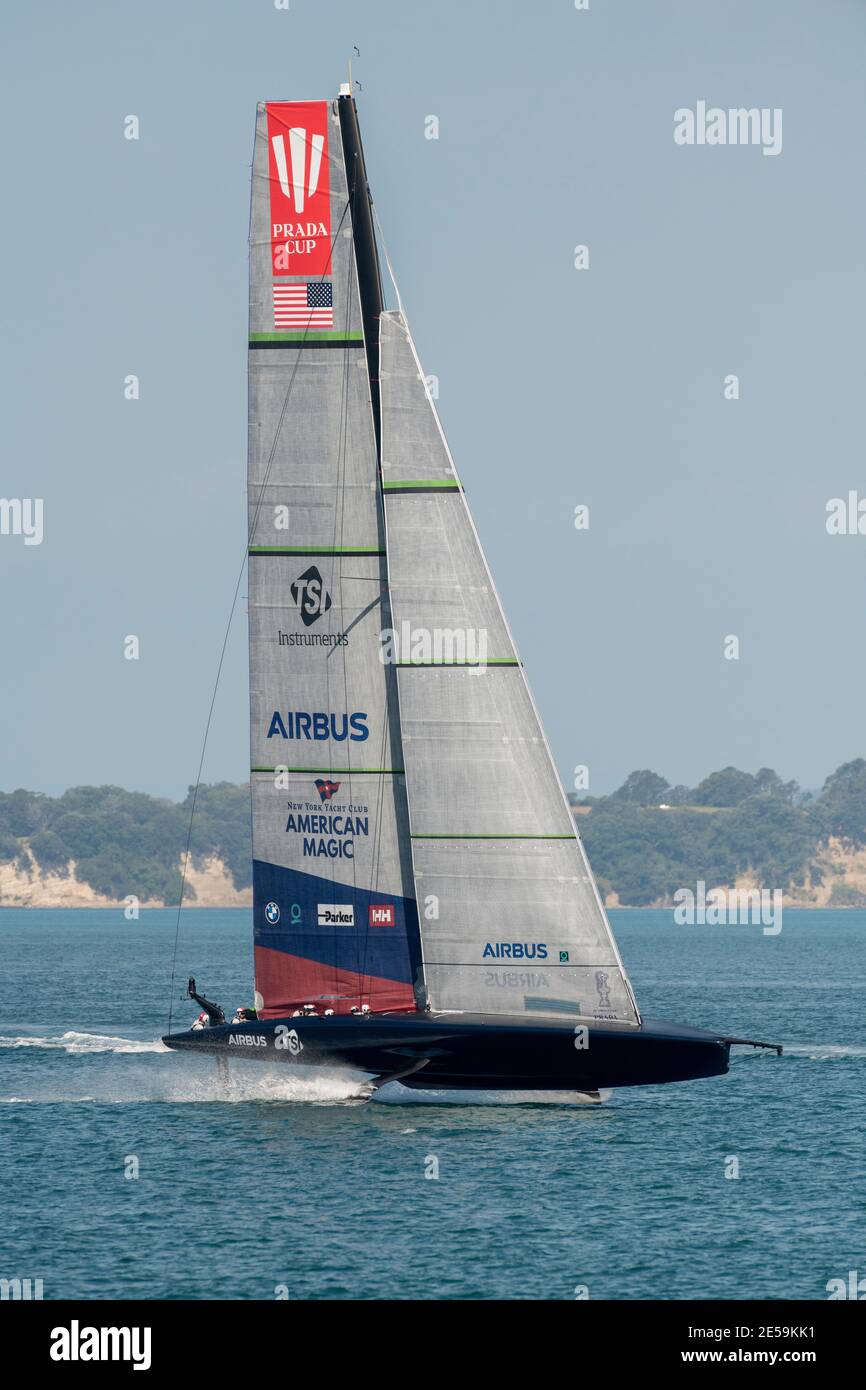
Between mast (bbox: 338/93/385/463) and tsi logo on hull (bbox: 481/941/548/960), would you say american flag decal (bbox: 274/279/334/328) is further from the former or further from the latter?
tsi logo on hull (bbox: 481/941/548/960)

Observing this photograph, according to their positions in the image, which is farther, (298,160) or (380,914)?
(380,914)

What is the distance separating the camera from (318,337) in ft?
118

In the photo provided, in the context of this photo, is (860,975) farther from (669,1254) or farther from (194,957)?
(669,1254)

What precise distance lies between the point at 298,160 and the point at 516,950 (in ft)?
48.1

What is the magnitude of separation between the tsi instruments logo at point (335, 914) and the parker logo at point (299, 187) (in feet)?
37.7

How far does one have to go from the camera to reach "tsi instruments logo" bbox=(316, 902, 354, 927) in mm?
36312

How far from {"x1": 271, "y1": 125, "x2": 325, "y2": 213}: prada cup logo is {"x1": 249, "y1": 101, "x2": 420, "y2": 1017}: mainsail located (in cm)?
4

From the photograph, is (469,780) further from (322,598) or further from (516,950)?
(322,598)

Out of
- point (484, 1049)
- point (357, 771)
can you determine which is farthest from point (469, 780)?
point (484, 1049)

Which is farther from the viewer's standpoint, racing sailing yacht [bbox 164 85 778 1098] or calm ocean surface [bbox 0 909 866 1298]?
racing sailing yacht [bbox 164 85 778 1098]

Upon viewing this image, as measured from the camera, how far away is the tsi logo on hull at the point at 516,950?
34.8 meters
